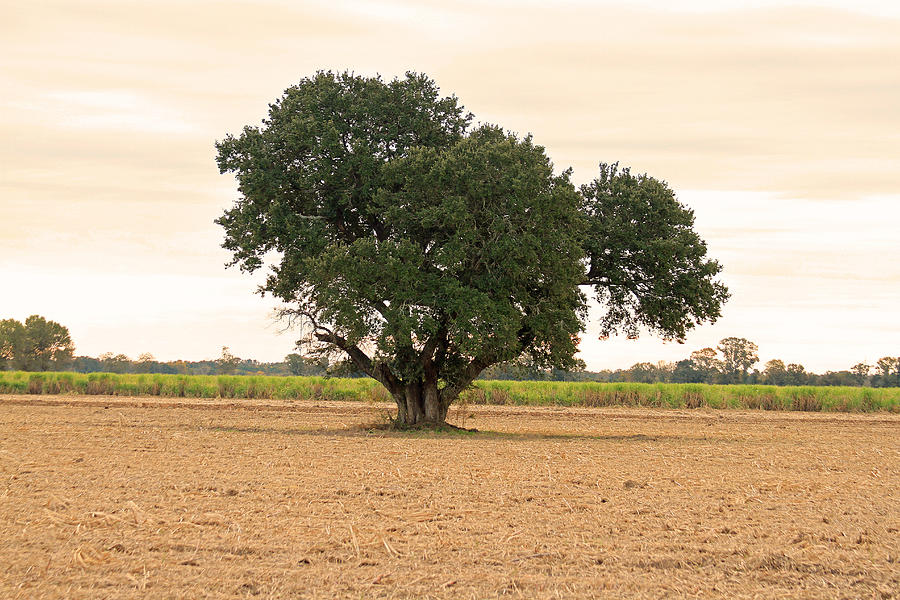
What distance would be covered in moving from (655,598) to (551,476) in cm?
916

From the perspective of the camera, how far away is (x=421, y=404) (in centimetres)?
3216

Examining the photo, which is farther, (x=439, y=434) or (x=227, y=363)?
(x=227, y=363)

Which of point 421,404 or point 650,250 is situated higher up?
point 650,250

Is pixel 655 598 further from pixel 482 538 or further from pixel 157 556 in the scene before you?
pixel 157 556

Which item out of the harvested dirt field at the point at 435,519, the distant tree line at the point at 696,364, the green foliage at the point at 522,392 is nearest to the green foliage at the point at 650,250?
the harvested dirt field at the point at 435,519

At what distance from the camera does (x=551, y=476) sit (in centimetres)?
1777

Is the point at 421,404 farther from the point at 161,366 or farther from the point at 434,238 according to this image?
the point at 161,366

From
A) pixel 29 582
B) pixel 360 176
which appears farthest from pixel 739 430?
pixel 29 582

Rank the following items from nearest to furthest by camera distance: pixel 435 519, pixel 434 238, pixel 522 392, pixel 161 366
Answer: pixel 435 519
pixel 434 238
pixel 522 392
pixel 161 366

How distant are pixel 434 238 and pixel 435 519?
17.2m

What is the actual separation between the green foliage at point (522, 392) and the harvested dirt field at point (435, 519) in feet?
95.2

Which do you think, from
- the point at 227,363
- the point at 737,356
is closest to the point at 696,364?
the point at 737,356

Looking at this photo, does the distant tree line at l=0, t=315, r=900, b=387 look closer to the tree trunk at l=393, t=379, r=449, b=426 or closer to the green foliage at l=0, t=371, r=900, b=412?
the green foliage at l=0, t=371, r=900, b=412

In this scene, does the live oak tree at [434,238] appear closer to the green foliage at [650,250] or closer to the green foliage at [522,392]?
the green foliage at [650,250]
